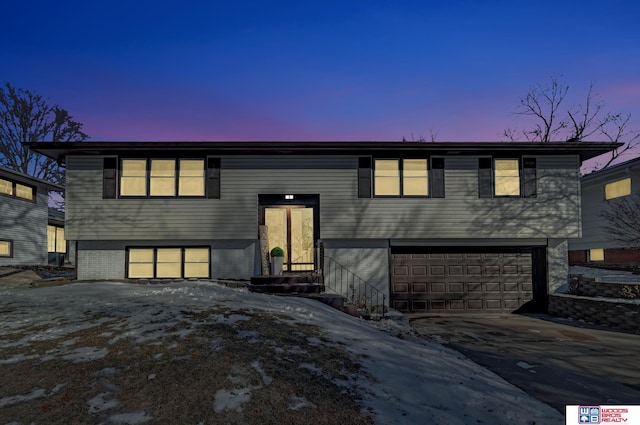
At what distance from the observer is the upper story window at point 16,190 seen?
2152 centimetres

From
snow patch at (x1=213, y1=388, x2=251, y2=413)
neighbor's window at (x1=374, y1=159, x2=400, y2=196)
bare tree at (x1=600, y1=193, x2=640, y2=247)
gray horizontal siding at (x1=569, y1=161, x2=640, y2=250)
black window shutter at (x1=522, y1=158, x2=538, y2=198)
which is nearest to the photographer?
snow patch at (x1=213, y1=388, x2=251, y2=413)

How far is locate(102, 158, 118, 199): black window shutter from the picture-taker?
48.2 feet

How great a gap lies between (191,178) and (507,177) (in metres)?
12.4

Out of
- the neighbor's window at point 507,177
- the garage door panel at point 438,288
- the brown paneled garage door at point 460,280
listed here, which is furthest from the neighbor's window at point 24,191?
the neighbor's window at point 507,177

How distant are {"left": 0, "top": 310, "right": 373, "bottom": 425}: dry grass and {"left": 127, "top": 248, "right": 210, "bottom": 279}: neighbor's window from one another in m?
8.44

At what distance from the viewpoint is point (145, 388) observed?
14.6 feet

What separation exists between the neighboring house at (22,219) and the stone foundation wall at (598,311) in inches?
1067

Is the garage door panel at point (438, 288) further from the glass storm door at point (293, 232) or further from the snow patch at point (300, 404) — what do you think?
the snow patch at point (300, 404)

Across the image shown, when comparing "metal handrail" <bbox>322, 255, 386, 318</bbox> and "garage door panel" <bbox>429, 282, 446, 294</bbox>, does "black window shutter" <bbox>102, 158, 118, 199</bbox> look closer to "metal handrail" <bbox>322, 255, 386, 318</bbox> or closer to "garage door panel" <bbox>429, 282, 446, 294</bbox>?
"metal handrail" <bbox>322, 255, 386, 318</bbox>

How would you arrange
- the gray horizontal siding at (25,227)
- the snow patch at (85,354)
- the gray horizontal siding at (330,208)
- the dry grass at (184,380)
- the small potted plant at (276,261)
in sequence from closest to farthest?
the dry grass at (184,380) < the snow patch at (85,354) < the small potted plant at (276,261) < the gray horizontal siding at (330,208) < the gray horizontal siding at (25,227)

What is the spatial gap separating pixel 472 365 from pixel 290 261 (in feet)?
28.8

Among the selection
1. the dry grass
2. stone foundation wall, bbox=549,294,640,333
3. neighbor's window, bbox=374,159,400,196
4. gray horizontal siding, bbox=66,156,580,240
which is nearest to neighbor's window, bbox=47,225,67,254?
gray horizontal siding, bbox=66,156,580,240

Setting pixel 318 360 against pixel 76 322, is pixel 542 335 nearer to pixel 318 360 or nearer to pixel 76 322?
pixel 318 360

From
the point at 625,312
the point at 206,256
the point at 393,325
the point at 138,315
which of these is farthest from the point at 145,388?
the point at 625,312
